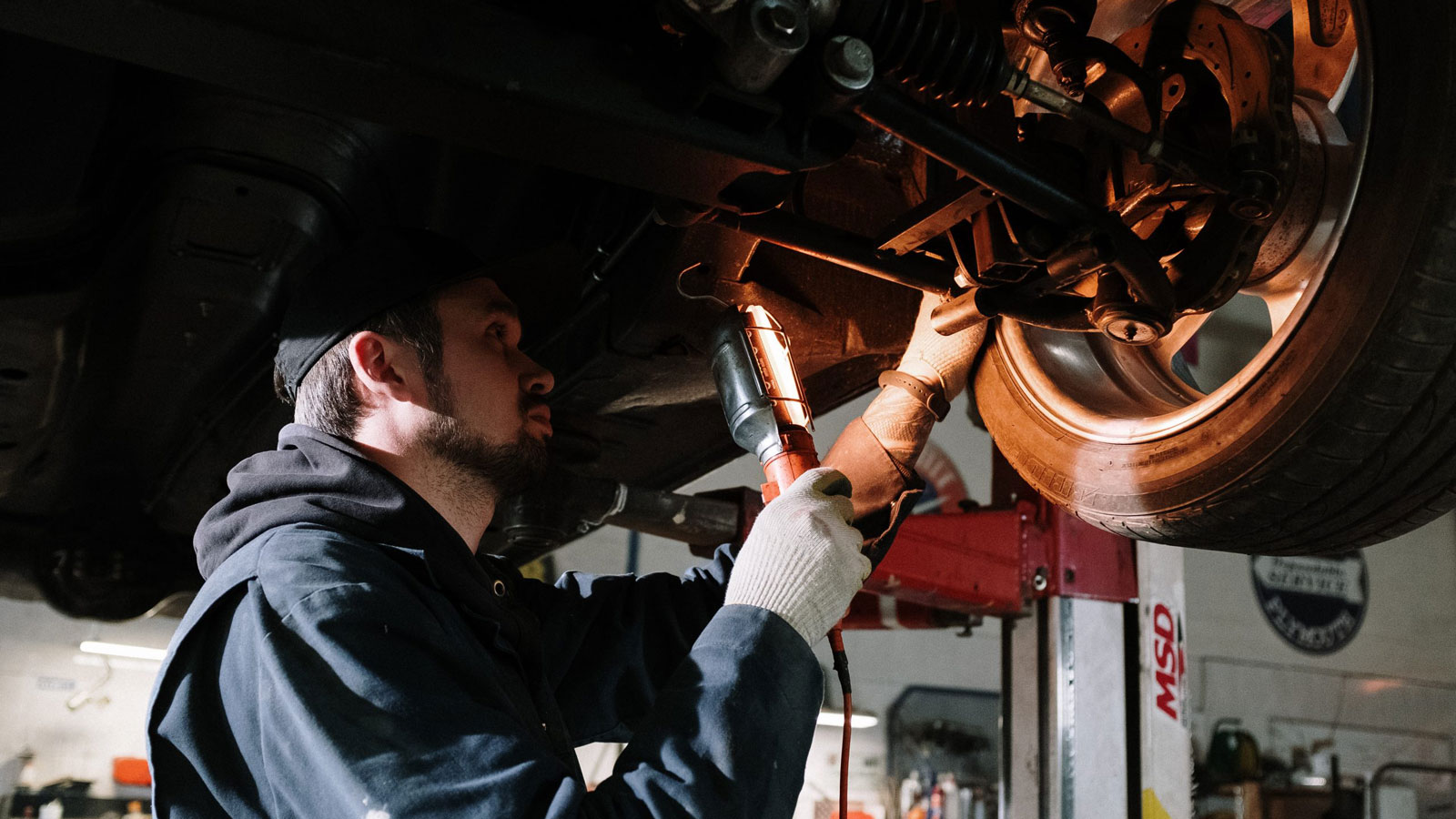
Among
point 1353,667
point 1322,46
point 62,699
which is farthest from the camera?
point 1353,667

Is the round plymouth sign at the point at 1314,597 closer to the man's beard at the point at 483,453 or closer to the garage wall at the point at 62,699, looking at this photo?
the garage wall at the point at 62,699

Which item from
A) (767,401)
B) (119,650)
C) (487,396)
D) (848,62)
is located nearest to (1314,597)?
(119,650)

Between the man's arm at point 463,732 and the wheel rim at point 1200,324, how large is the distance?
1.72 ft

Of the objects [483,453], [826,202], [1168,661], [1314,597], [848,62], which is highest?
[826,202]

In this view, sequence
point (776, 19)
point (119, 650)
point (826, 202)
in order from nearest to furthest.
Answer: point (776, 19) → point (826, 202) → point (119, 650)

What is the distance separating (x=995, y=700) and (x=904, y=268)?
5.97 meters

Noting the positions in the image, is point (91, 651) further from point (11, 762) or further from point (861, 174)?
point (861, 174)

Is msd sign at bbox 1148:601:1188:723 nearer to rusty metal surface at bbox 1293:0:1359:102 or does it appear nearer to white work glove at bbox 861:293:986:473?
white work glove at bbox 861:293:986:473

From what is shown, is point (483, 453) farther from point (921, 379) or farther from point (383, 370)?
point (921, 379)

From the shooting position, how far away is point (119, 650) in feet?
16.7

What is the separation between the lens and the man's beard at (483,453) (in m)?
1.25

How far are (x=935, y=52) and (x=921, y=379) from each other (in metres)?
0.62

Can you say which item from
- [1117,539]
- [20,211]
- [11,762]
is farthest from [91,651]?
[1117,539]

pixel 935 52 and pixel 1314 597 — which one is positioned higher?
pixel 935 52
